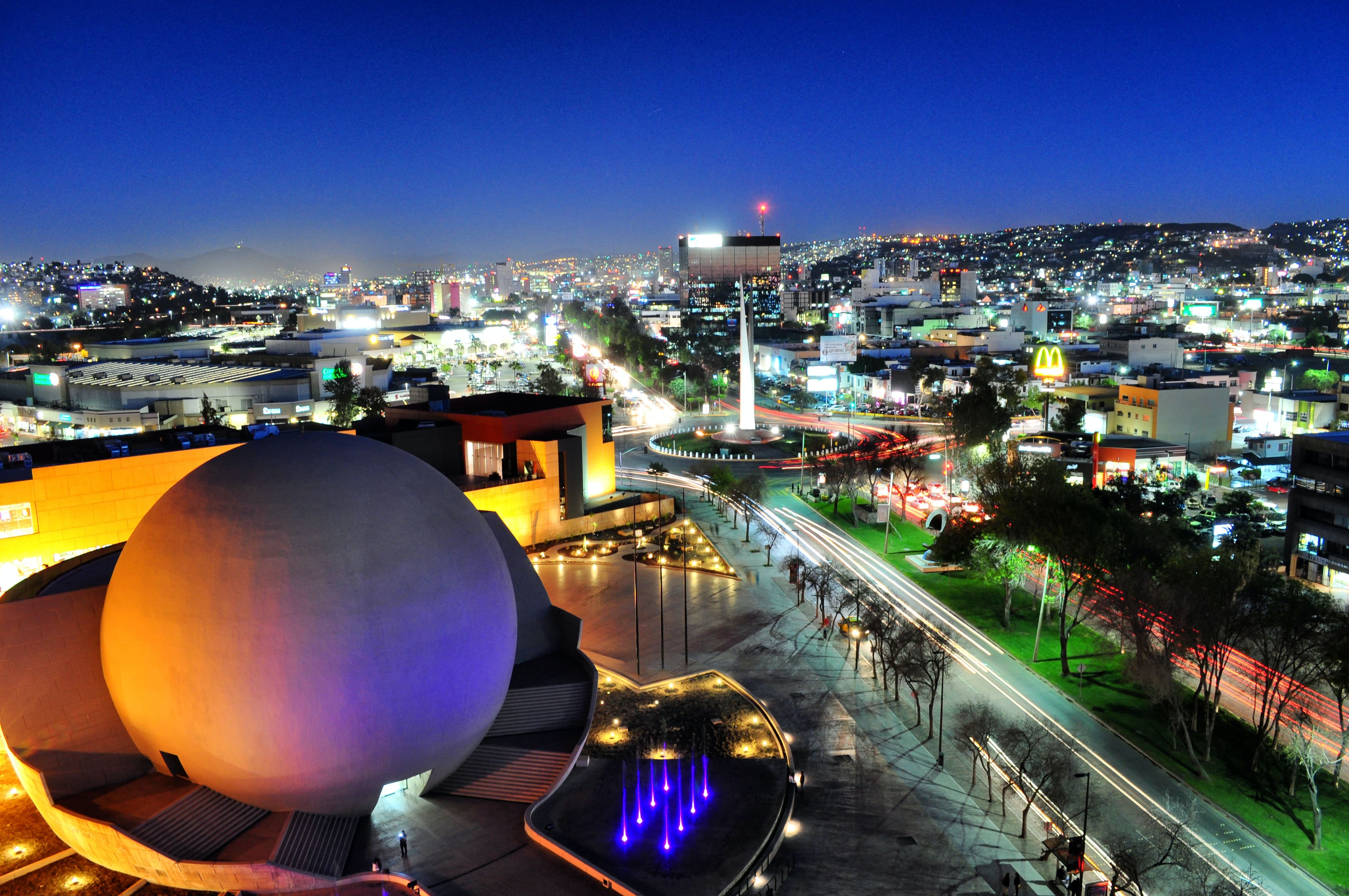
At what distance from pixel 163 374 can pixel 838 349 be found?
65.9 meters

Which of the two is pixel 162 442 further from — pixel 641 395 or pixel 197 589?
pixel 641 395

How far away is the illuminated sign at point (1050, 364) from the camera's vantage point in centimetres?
8225

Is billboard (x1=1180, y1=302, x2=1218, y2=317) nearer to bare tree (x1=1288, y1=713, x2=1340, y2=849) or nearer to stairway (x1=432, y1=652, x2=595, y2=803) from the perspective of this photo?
bare tree (x1=1288, y1=713, x2=1340, y2=849)

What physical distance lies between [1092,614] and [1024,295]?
180155 mm

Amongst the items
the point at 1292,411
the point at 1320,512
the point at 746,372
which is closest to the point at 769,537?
the point at 1320,512

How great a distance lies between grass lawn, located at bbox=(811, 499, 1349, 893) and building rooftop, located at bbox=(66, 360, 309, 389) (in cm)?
6030

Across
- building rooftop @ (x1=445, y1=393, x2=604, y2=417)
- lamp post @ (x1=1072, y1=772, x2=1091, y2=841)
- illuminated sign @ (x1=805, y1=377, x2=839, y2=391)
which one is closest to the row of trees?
lamp post @ (x1=1072, y1=772, x2=1091, y2=841)

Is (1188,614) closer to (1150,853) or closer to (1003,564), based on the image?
(1150,853)

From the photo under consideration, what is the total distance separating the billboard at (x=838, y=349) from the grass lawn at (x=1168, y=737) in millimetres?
64161

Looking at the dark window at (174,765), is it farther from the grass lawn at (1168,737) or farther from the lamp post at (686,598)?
the grass lawn at (1168,737)

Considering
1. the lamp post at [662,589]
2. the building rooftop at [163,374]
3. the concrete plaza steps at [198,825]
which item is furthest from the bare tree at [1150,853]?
the building rooftop at [163,374]

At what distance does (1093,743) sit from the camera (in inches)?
917

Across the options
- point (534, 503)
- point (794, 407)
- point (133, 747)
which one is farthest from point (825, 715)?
point (794, 407)

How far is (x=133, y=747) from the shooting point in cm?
1794
